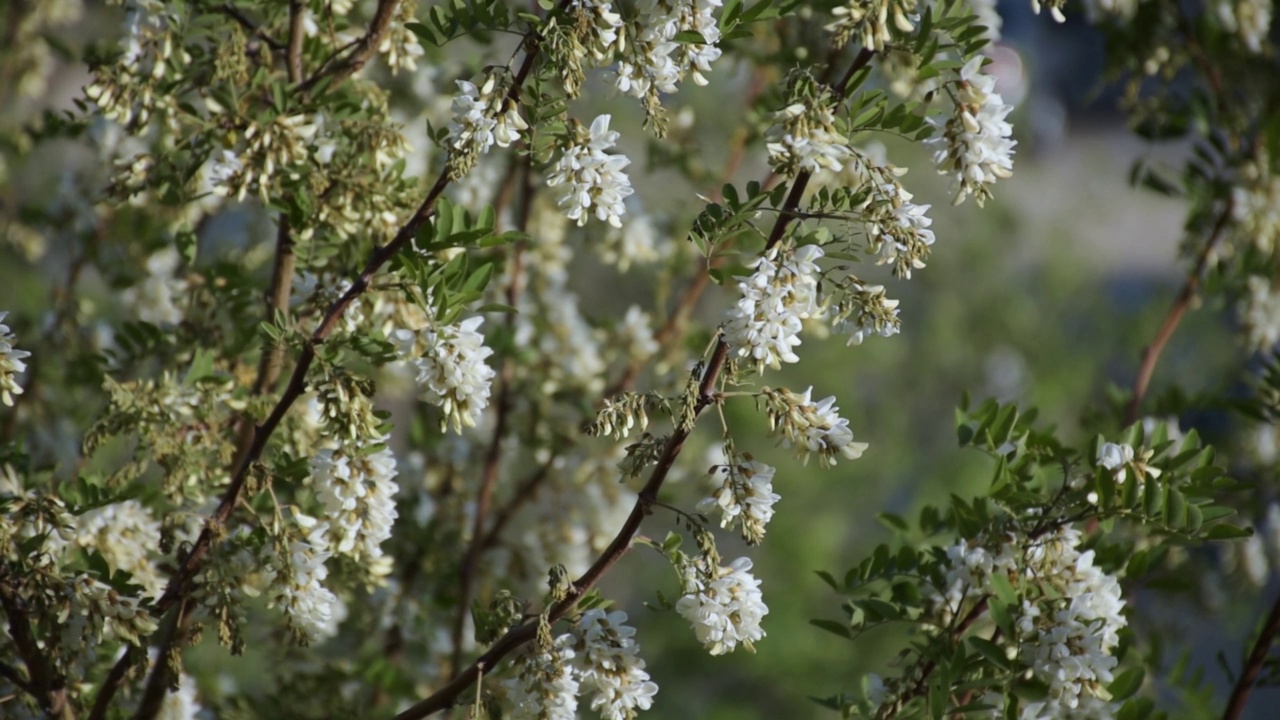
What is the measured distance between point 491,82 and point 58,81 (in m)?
6.74

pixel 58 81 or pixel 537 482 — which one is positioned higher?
pixel 58 81

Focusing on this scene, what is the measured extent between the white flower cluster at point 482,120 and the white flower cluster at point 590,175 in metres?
0.05

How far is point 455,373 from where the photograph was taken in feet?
3.62

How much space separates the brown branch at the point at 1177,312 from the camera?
72.4 inches

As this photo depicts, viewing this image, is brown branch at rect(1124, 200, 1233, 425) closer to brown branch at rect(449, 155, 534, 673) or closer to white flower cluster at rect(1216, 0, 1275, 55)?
white flower cluster at rect(1216, 0, 1275, 55)

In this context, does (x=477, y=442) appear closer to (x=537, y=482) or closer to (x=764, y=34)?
(x=537, y=482)

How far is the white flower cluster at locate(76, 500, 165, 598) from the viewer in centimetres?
135

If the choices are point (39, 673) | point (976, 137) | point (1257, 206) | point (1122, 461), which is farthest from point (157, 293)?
point (1257, 206)

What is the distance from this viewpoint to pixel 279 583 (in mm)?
1158

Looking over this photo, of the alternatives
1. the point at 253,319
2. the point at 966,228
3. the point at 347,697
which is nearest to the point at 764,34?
the point at 253,319

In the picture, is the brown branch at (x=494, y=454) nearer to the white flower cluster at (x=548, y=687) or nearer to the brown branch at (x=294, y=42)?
the brown branch at (x=294, y=42)

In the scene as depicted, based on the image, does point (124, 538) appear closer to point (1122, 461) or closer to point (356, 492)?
point (356, 492)

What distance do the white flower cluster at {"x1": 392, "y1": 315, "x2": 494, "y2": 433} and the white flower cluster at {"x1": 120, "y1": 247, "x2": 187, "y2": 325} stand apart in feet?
2.44

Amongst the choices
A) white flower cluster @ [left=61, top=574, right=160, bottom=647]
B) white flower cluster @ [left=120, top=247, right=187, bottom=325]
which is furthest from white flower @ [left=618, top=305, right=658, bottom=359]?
white flower cluster @ [left=61, top=574, right=160, bottom=647]
